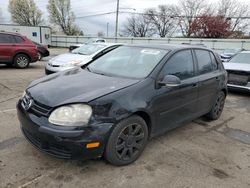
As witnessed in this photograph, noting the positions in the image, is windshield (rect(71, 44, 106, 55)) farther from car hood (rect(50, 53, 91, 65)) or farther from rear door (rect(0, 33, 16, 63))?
rear door (rect(0, 33, 16, 63))

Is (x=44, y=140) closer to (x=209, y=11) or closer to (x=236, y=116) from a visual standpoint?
(x=236, y=116)

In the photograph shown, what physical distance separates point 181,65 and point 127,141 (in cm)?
154

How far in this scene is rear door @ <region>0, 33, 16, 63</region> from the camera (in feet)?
32.0

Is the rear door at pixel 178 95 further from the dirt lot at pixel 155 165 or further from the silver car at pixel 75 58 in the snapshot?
the silver car at pixel 75 58

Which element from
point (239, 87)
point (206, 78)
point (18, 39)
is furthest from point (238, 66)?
point (18, 39)

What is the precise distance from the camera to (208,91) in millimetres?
4309

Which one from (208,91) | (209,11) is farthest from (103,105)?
(209,11)

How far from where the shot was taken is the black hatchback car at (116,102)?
8.45ft

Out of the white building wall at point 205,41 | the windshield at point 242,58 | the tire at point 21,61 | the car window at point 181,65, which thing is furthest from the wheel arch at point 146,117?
the white building wall at point 205,41

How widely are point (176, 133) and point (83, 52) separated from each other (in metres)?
5.73

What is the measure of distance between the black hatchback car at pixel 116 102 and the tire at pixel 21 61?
7.44 m

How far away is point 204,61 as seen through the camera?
4348 mm

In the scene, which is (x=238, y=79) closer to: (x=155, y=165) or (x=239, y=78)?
(x=239, y=78)

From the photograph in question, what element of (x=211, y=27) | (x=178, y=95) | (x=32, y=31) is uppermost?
(x=211, y=27)
